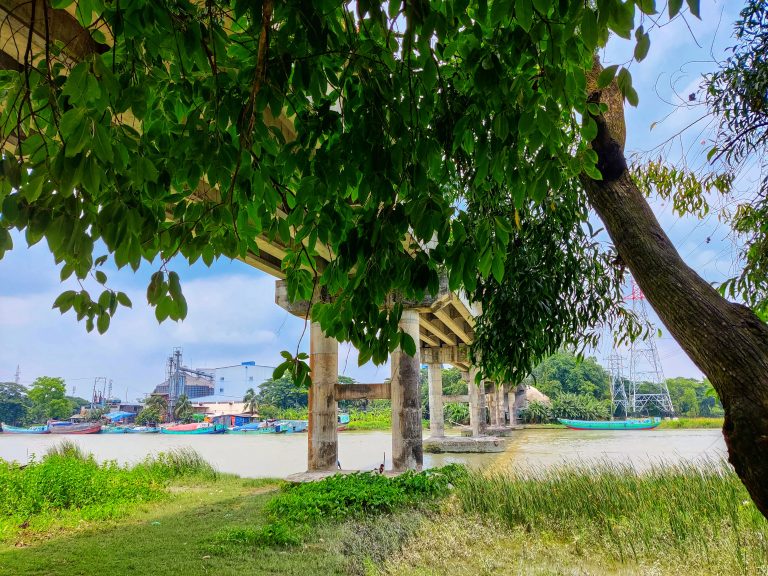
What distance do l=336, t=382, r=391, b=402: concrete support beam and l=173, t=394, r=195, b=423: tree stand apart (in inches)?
2222

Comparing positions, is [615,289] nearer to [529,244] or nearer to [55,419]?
[529,244]

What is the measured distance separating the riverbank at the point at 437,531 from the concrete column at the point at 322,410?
5.96 ft

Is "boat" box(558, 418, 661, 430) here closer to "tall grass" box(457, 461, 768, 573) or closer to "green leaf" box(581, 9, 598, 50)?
"tall grass" box(457, 461, 768, 573)

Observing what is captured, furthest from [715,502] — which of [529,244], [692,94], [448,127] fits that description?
[448,127]

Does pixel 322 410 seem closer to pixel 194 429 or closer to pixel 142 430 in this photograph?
pixel 194 429

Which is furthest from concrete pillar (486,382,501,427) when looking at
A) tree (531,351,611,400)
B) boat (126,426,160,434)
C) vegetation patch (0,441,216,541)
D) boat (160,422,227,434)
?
boat (126,426,160,434)

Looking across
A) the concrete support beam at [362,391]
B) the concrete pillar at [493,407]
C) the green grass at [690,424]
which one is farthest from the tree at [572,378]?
the concrete support beam at [362,391]

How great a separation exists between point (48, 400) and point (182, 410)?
14.2 meters

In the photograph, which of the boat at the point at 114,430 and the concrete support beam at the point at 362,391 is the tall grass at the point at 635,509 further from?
the boat at the point at 114,430

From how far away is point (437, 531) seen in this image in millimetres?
6141

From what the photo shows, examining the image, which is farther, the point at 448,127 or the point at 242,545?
the point at 242,545

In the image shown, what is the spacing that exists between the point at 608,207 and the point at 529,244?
187 cm

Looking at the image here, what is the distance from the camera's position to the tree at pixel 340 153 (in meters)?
1.51

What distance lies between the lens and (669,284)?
7.75ft
